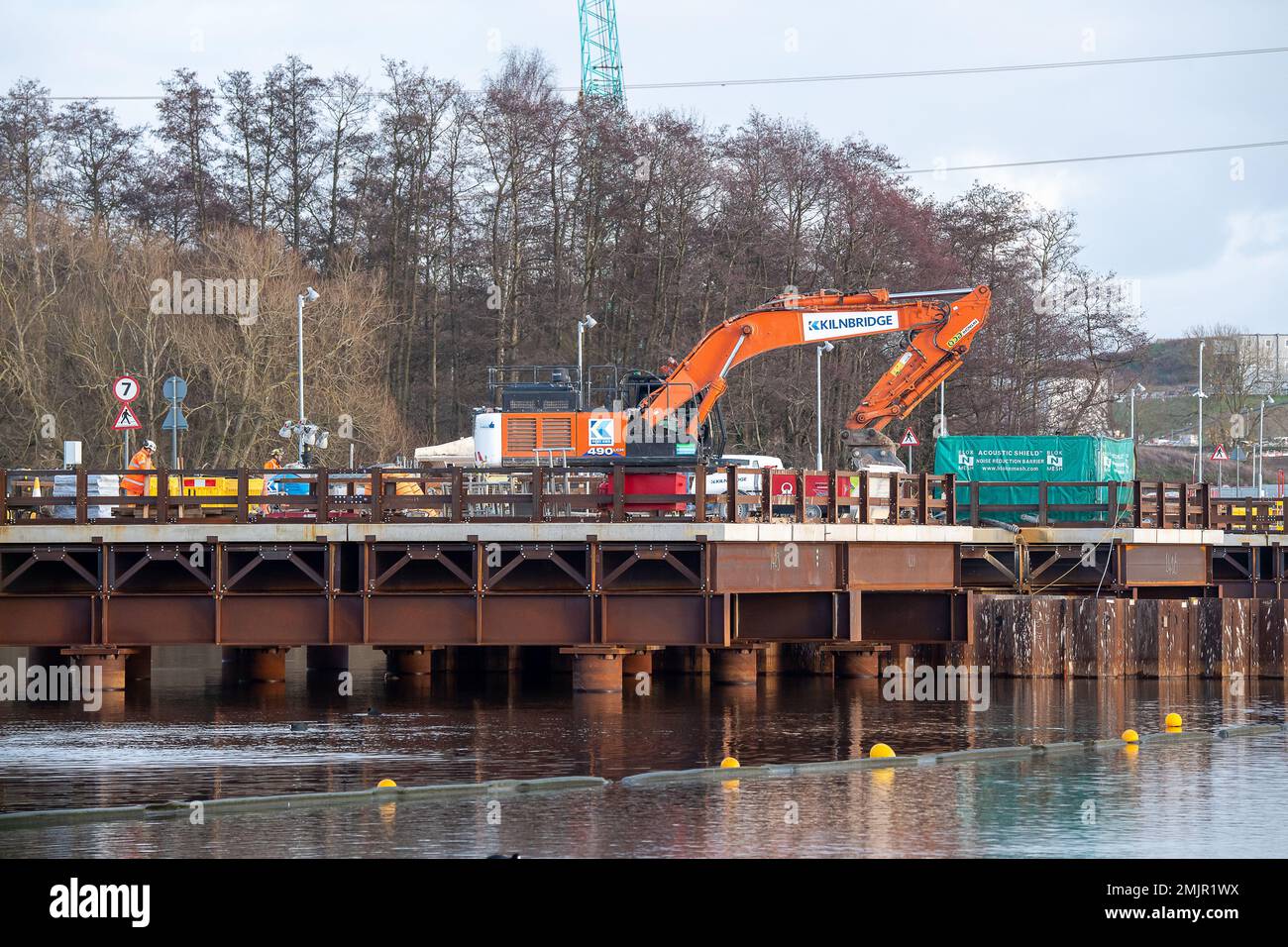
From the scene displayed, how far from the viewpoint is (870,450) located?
4791 cm

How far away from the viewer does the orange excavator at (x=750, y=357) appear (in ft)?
129

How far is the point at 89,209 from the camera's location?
2995 inches

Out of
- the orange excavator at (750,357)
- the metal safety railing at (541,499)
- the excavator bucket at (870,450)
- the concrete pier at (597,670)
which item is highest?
the orange excavator at (750,357)

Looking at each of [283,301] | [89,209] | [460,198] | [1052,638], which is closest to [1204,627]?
[1052,638]

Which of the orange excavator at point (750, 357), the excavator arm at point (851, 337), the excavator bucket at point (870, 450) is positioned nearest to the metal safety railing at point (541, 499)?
the orange excavator at point (750, 357)

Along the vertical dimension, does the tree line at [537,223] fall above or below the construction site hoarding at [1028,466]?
above

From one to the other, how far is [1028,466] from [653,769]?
25.0 meters

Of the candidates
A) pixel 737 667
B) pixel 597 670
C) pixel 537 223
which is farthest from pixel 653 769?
pixel 537 223

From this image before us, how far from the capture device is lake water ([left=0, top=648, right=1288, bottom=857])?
17.7 m

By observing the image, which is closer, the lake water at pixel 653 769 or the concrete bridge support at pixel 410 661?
the lake water at pixel 653 769

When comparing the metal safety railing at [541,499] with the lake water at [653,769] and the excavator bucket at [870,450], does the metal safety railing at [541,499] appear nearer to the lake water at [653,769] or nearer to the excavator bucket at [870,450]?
the lake water at [653,769]

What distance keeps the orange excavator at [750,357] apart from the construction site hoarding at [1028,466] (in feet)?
6.67
